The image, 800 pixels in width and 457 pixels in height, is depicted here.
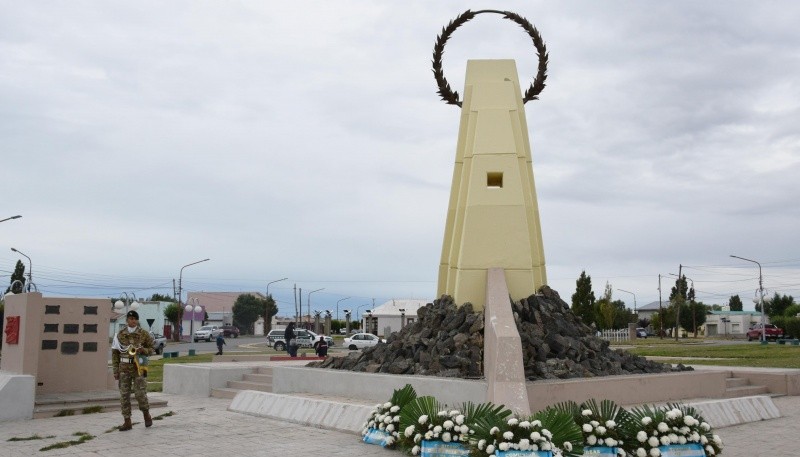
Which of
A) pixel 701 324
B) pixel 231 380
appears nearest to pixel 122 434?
pixel 231 380

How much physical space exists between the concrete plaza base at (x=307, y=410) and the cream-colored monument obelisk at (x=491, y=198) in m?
3.48

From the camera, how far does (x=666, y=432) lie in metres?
7.99

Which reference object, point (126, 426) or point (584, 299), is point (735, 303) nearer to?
point (584, 299)

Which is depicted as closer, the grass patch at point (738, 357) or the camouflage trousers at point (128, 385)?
the camouflage trousers at point (128, 385)

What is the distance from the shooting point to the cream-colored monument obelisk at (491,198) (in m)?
13.5

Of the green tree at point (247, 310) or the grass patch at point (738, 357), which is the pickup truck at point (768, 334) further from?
the green tree at point (247, 310)

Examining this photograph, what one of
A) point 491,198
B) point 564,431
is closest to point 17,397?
point 491,198

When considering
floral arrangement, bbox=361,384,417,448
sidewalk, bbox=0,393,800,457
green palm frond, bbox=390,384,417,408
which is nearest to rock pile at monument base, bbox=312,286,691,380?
green palm frond, bbox=390,384,417,408

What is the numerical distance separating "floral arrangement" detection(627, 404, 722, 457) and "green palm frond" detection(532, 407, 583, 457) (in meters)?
0.71

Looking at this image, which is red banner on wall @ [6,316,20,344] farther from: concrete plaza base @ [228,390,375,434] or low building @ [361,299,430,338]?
low building @ [361,299,430,338]

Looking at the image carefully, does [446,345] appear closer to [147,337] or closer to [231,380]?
[147,337]

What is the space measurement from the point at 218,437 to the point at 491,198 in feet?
21.2

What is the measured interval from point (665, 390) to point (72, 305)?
10578mm

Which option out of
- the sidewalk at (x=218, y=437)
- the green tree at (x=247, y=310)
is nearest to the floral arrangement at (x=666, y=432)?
the sidewalk at (x=218, y=437)
